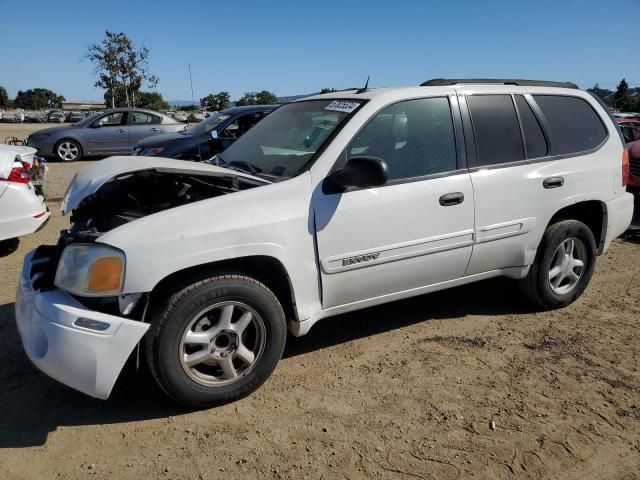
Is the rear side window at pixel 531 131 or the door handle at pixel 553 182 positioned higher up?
the rear side window at pixel 531 131

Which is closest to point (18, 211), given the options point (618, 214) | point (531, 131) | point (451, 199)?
point (451, 199)

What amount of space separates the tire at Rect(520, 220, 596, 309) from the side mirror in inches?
70.2

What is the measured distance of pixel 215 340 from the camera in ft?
9.64

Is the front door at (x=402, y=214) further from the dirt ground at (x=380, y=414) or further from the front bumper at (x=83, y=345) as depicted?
the front bumper at (x=83, y=345)

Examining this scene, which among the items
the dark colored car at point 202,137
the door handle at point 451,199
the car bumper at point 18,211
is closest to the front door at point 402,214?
the door handle at point 451,199

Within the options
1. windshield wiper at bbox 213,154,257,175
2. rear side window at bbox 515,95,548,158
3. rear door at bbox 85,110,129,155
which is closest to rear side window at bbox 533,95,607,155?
rear side window at bbox 515,95,548,158

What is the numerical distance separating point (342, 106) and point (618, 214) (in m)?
2.60

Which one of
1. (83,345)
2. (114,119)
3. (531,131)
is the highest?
(114,119)

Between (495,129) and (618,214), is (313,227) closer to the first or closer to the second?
(495,129)

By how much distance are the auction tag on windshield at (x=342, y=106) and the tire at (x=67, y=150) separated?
1278 cm

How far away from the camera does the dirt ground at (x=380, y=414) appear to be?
8.32 ft

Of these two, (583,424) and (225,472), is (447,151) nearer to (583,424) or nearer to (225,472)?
(583,424)

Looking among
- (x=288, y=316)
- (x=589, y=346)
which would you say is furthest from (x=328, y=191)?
(x=589, y=346)

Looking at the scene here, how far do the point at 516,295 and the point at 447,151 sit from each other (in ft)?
5.23
